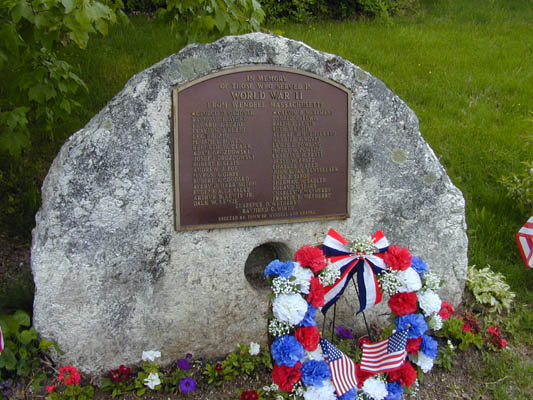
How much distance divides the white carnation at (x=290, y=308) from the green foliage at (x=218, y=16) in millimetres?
1872

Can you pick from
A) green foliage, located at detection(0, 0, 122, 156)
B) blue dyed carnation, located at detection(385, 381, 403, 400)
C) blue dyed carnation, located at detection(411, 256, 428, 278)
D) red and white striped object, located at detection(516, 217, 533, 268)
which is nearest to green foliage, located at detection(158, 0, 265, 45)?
green foliage, located at detection(0, 0, 122, 156)

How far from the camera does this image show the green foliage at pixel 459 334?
11.7ft

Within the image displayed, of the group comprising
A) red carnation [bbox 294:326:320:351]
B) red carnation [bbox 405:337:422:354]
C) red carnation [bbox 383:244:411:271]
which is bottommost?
red carnation [bbox 405:337:422:354]

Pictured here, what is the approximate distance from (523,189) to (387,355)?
8.72 feet

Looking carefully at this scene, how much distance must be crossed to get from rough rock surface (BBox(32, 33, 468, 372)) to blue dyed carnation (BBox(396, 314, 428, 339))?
88 centimetres

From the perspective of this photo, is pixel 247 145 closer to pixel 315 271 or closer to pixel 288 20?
pixel 315 271

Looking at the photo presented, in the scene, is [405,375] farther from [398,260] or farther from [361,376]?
[398,260]

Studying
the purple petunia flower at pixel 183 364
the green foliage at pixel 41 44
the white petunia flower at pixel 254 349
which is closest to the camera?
the green foliage at pixel 41 44

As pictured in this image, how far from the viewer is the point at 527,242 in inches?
165

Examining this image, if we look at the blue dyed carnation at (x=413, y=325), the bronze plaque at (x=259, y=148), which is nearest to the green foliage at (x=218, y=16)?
the bronze plaque at (x=259, y=148)

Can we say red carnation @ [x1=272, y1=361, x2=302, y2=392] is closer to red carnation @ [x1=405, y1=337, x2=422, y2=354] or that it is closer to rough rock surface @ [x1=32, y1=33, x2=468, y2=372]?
red carnation @ [x1=405, y1=337, x2=422, y2=354]

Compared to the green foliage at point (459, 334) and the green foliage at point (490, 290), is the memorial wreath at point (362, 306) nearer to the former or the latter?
the green foliage at point (459, 334)

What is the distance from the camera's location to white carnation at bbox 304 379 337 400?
8.55ft

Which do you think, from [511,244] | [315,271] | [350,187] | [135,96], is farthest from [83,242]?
[511,244]
